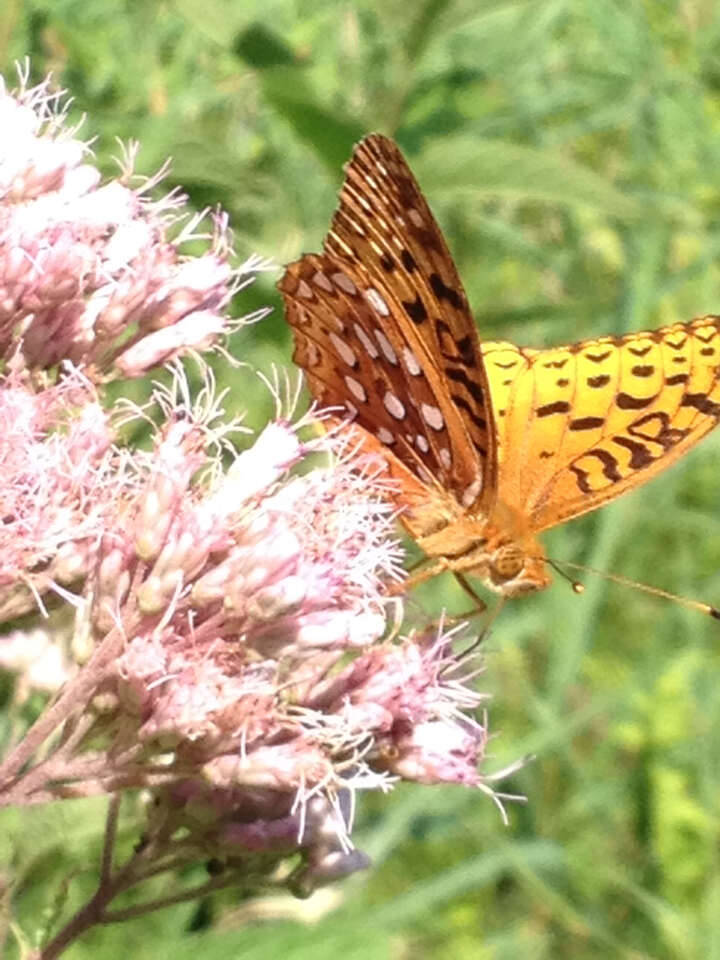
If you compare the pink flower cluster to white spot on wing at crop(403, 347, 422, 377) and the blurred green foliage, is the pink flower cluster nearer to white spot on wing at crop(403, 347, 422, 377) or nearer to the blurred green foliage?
white spot on wing at crop(403, 347, 422, 377)

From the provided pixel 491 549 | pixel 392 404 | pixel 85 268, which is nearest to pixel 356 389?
pixel 392 404

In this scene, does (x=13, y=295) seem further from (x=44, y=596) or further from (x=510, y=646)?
(x=510, y=646)

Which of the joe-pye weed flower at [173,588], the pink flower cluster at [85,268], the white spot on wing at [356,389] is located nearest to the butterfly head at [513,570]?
the joe-pye weed flower at [173,588]

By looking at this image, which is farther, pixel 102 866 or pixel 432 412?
pixel 432 412

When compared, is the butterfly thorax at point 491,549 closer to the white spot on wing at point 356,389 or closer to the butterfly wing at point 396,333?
the butterfly wing at point 396,333

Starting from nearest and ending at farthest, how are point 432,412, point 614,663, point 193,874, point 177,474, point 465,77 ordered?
point 177,474, point 432,412, point 193,874, point 465,77, point 614,663

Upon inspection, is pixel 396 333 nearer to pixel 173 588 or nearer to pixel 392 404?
pixel 392 404

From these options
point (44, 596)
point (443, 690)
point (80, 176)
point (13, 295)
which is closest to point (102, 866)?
point (44, 596)

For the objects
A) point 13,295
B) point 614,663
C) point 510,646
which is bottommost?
point 614,663
